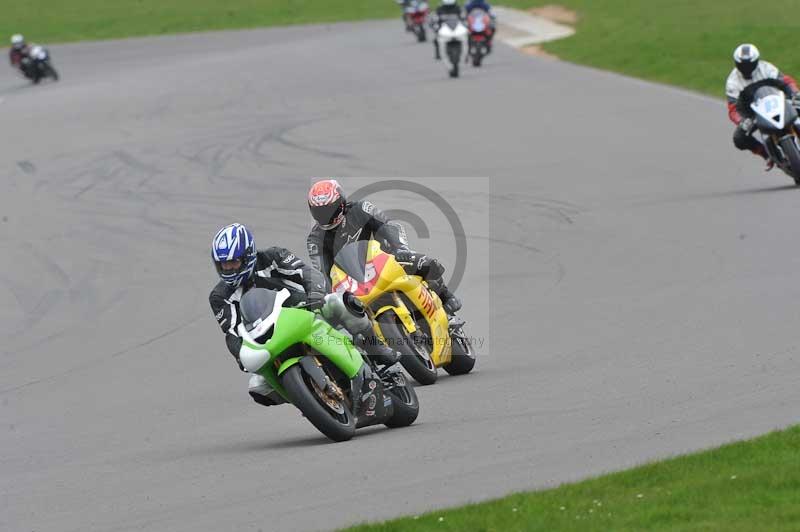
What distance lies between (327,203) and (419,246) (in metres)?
7.13

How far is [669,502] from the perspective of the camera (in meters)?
6.71

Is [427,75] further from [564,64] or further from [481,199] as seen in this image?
[481,199]

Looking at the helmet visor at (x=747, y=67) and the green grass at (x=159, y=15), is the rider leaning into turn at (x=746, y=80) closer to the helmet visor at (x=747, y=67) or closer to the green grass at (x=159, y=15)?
the helmet visor at (x=747, y=67)

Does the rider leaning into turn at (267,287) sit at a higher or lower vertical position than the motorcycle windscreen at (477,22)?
higher

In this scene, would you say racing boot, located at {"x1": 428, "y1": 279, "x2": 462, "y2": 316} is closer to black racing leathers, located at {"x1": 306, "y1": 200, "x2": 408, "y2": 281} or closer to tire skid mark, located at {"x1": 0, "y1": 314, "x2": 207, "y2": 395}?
black racing leathers, located at {"x1": 306, "y1": 200, "x2": 408, "y2": 281}

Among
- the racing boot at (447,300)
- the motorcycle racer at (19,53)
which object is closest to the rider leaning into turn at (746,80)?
the racing boot at (447,300)

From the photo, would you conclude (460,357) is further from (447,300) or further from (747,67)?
(747,67)

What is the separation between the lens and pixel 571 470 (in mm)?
7566

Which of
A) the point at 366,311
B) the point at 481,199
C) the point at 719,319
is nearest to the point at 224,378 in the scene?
the point at 366,311

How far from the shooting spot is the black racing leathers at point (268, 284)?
9172 mm

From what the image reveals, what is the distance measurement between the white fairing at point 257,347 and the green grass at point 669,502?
2046 millimetres

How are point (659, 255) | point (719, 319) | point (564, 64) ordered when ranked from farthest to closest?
point (564, 64)
point (659, 255)
point (719, 319)

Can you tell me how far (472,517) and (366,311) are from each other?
11.9ft

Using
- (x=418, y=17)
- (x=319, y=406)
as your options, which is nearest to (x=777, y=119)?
(x=319, y=406)
